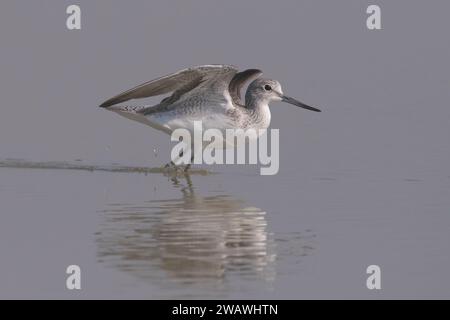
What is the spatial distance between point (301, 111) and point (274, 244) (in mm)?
9284

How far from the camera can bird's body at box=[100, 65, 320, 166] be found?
14.9 meters

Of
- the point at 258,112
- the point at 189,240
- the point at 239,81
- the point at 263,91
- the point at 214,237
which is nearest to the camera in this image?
the point at 189,240

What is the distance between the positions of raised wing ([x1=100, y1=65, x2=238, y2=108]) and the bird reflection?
1.86 meters

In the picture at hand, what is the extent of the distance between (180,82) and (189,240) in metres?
4.59

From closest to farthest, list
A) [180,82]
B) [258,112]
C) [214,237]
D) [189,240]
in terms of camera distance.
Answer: [189,240], [214,237], [180,82], [258,112]

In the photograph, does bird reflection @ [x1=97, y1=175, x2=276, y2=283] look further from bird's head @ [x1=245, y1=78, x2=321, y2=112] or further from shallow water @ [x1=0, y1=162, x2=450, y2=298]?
bird's head @ [x1=245, y1=78, x2=321, y2=112]

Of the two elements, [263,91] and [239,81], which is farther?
[263,91]

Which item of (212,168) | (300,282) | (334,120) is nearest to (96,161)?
(212,168)

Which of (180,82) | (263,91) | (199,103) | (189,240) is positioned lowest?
(189,240)

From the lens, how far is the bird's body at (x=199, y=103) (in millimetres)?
14852

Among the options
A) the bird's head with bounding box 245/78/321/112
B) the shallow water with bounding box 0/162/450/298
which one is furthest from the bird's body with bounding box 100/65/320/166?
the shallow water with bounding box 0/162/450/298

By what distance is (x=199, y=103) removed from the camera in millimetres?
15125

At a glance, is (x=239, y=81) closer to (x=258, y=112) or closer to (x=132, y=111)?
(x=258, y=112)

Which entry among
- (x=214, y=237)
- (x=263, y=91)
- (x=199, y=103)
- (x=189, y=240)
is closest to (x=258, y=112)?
(x=263, y=91)
